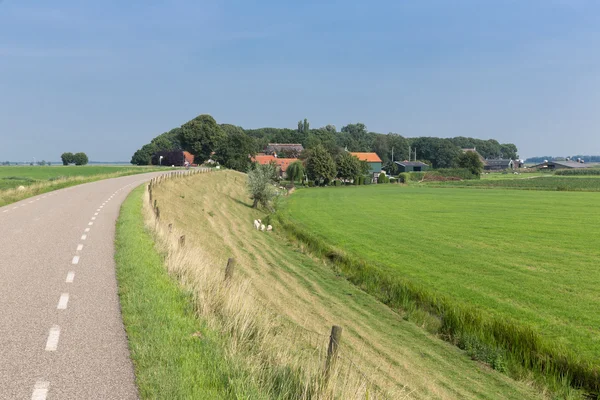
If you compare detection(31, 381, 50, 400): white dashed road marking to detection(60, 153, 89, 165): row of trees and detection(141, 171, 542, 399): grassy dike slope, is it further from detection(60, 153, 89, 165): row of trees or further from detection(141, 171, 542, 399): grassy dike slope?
detection(60, 153, 89, 165): row of trees

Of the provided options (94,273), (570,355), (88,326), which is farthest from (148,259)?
(570,355)

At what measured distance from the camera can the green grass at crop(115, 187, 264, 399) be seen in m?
6.32

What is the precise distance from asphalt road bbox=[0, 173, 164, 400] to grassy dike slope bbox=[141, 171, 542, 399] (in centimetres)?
53

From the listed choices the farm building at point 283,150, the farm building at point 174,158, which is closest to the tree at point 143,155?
the farm building at point 174,158

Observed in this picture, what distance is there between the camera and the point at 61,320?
884 cm

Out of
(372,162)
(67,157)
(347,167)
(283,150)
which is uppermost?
(283,150)

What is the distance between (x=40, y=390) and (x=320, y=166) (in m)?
110

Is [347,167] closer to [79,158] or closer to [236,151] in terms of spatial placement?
[236,151]

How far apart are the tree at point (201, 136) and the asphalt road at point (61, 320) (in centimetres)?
10462

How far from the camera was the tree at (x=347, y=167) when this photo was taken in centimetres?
12281

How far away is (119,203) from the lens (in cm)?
3194

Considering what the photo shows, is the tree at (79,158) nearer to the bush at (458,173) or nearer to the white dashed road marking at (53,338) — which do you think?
the bush at (458,173)

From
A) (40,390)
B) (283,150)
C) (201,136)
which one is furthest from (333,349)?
(283,150)

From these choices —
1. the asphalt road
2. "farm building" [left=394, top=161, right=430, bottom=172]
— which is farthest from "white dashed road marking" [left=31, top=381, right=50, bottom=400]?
"farm building" [left=394, top=161, right=430, bottom=172]
